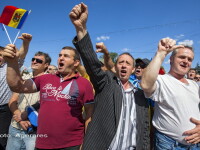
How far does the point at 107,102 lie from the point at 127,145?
1.75 ft

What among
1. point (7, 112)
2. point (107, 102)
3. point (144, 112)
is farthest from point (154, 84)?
point (7, 112)

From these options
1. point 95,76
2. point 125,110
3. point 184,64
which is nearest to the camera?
point 95,76

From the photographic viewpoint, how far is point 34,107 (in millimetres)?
2648

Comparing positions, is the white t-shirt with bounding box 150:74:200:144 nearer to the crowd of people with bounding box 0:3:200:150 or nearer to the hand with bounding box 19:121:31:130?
the crowd of people with bounding box 0:3:200:150

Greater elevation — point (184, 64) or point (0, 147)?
point (184, 64)

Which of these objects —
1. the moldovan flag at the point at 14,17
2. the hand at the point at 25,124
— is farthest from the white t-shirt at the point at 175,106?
the moldovan flag at the point at 14,17

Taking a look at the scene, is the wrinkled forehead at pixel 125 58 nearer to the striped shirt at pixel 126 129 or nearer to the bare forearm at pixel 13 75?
the striped shirt at pixel 126 129

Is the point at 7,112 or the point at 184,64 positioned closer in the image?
the point at 184,64

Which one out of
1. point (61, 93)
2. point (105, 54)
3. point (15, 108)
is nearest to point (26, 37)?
point (61, 93)

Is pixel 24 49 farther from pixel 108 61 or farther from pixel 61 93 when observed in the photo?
pixel 108 61

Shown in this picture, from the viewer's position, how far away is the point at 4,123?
9.59 ft

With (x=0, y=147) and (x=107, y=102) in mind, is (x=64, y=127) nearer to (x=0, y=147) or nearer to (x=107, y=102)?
(x=107, y=102)

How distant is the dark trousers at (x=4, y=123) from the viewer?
113 inches

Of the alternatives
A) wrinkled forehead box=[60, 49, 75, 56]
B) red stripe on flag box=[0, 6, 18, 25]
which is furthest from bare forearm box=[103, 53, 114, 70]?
red stripe on flag box=[0, 6, 18, 25]
